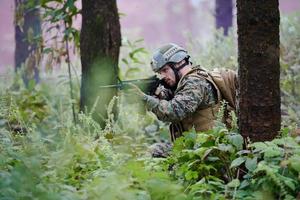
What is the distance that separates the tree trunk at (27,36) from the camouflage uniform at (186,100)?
266cm

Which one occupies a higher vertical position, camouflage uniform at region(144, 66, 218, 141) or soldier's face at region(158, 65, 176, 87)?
soldier's face at region(158, 65, 176, 87)

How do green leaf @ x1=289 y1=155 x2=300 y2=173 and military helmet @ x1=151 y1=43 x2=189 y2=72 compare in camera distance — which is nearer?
green leaf @ x1=289 y1=155 x2=300 y2=173

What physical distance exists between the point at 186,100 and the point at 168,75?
1.29 feet

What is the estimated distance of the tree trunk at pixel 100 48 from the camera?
631cm

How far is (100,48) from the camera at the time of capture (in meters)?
6.34

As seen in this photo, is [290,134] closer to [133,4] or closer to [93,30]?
[93,30]

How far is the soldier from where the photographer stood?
5.44 m

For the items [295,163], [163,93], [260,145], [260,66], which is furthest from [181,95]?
[295,163]

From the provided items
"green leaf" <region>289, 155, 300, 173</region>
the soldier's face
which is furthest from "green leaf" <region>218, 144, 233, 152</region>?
the soldier's face

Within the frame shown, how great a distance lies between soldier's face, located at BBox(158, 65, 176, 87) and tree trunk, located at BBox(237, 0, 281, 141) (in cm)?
155

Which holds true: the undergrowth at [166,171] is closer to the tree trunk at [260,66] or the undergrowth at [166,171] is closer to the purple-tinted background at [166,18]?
the tree trunk at [260,66]

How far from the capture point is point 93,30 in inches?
249

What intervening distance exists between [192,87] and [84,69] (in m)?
1.41

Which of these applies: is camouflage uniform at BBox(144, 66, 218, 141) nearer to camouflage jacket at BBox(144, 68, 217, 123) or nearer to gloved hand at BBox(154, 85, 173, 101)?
camouflage jacket at BBox(144, 68, 217, 123)
